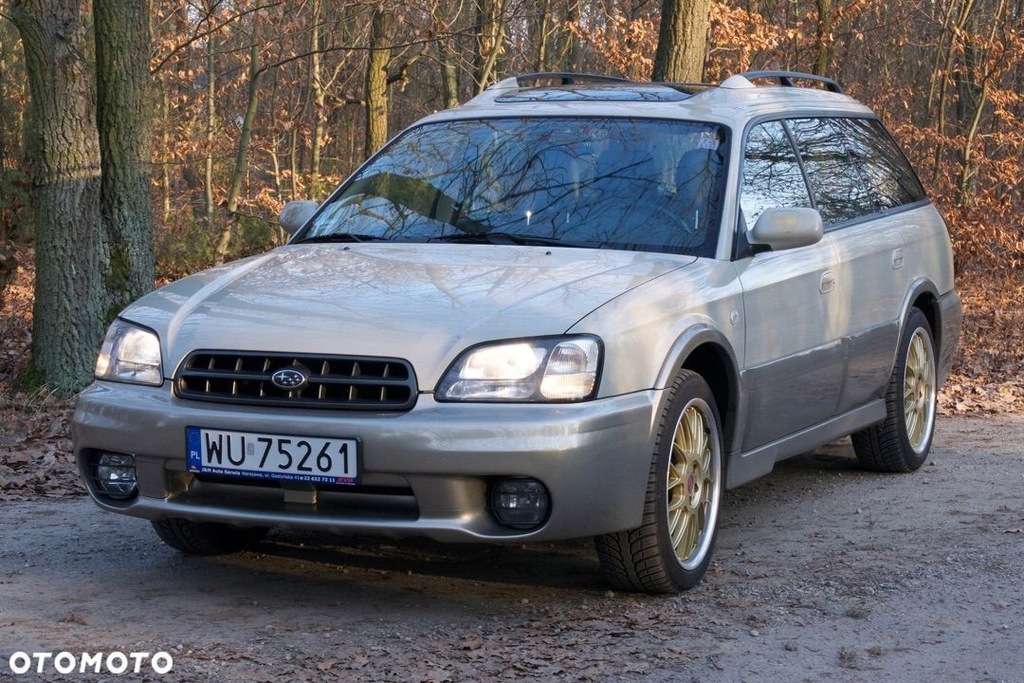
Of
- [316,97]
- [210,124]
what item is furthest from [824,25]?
[210,124]

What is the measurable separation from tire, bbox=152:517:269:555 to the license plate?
88cm

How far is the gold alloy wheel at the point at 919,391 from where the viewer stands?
698cm

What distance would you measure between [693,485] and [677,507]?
0.14m

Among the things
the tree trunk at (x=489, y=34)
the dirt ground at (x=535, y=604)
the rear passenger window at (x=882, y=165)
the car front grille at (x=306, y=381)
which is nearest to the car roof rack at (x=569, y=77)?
the rear passenger window at (x=882, y=165)

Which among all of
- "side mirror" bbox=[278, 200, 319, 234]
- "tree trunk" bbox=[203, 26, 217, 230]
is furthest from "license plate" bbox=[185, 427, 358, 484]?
"tree trunk" bbox=[203, 26, 217, 230]

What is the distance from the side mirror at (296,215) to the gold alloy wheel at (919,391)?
3.00 m

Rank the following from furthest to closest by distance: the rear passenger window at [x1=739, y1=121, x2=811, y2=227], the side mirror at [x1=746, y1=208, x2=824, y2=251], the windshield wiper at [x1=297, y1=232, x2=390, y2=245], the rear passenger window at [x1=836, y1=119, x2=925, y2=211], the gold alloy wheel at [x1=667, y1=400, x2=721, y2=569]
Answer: the rear passenger window at [x1=836, y1=119, x2=925, y2=211], the rear passenger window at [x1=739, y1=121, x2=811, y2=227], the windshield wiper at [x1=297, y1=232, x2=390, y2=245], the side mirror at [x1=746, y1=208, x2=824, y2=251], the gold alloy wheel at [x1=667, y1=400, x2=721, y2=569]

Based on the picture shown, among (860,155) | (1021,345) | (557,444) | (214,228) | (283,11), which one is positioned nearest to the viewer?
(557,444)

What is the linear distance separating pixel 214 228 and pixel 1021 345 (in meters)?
9.18

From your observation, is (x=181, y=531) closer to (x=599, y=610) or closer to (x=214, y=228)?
(x=599, y=610)

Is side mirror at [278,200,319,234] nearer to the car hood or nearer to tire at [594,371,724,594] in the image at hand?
the car hood

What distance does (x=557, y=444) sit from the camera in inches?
163

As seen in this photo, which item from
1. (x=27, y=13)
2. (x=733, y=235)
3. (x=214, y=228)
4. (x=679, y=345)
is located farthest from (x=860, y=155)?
(x=214, y=228)

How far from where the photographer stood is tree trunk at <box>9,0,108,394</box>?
8758 millimetres
